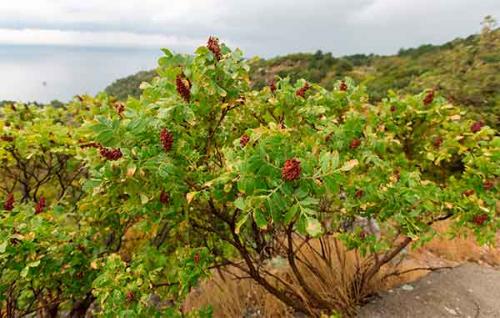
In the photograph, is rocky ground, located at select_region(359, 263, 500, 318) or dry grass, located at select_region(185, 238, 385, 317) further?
dry grass, located at select_region(185, 238, 385, 317)

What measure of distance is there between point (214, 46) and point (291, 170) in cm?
96

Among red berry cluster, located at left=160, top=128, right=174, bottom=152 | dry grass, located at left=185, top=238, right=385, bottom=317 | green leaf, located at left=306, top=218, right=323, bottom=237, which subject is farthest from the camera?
dry grass, located at left=185, top=238, right=385, bottom=317

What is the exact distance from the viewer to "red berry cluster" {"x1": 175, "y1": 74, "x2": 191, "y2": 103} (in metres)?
2.00

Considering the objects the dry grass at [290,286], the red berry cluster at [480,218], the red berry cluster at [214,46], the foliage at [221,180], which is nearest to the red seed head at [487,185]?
the foliage at [221,180]

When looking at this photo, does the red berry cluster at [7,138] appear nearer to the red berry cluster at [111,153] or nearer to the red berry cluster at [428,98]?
the red berry cluster at [111,153]

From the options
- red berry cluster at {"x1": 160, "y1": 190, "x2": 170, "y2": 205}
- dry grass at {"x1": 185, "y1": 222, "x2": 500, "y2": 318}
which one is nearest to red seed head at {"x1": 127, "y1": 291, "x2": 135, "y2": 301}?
red berry cluster at {"x1": 160, "y1": 190, "x2": 170, "y2": 205}

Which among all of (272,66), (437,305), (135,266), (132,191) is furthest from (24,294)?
(272,66)

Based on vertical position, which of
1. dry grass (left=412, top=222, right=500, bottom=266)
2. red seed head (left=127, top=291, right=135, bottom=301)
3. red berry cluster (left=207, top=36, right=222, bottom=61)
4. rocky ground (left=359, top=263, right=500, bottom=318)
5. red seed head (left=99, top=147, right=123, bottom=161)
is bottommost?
dry grass (left=412, top=222, right=500, bottom=266)

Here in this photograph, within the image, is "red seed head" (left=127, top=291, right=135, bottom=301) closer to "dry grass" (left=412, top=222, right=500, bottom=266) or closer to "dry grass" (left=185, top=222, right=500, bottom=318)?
"dry grass" (left=185, top=222, right=500, bottom=318)

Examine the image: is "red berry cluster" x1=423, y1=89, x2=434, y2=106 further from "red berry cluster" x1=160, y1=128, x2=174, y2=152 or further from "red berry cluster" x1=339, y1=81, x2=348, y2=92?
"red berry cluster" x1=160, y1=128, x2=174, y2=152

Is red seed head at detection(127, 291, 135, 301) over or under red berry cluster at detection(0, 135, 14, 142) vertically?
under

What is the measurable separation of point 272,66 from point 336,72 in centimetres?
703

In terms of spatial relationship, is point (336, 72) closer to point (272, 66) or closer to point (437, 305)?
point (272, 66)

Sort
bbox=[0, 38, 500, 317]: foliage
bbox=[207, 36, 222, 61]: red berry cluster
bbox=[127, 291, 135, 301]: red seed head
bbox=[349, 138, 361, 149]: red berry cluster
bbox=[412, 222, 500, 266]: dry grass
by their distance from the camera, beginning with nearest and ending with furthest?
bbox=[0, 38, 500, 317]: foliage
bbox=[207, 36, 222, 61]: red berry cluster
bbox=[127, 291, 135, 301]: red seed head
bbox=[349, 138, 361, 149]: red berry cluster
bbox=[412, 222, 500, 266]: dry grass
